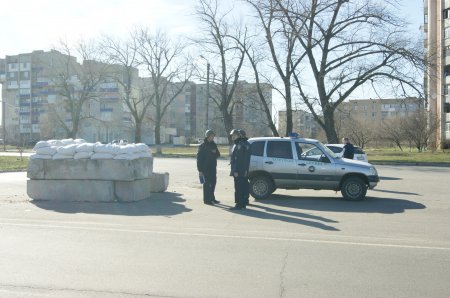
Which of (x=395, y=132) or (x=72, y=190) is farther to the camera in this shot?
(x=395, y=132)

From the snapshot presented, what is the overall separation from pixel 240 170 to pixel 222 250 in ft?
15.5

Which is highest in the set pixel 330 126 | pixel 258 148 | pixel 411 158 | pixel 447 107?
pixel 447 107

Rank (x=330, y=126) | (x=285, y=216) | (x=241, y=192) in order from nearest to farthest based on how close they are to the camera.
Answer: (x=285, y=216)
(x=241, y=192)
(x=330, y=126)

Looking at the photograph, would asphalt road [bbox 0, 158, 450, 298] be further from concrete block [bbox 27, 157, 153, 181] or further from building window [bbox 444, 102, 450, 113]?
building window [bbox 444, 102, 450, 113]

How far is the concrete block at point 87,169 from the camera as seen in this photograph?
1207cm

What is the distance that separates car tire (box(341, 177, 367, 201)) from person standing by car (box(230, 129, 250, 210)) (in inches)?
119

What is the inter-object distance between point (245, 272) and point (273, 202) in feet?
23.1

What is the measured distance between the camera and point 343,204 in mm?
12516

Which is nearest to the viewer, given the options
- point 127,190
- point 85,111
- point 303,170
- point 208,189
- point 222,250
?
point 222,250

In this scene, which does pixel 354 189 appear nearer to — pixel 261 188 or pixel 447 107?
pixel 261 188

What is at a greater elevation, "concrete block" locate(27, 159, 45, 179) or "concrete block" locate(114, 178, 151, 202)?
"concrete block" locate(27, 159, 45, 179)

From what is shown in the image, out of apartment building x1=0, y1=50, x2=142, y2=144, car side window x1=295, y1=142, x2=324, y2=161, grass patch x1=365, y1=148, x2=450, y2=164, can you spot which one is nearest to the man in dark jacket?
car side window x1=295, y1=142, x2=324, y2=161

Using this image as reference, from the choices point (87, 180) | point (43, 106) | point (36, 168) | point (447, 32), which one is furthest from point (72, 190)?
point (43, 106)

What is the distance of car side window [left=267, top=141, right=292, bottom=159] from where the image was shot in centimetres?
1337
